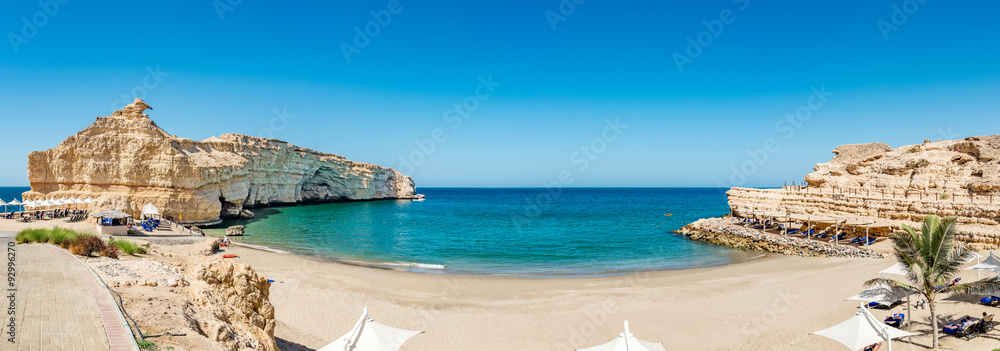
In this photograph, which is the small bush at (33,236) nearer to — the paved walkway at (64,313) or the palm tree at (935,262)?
the paved walkway at (64,313)

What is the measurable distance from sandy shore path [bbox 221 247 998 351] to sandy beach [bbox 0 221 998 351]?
0.04 meters

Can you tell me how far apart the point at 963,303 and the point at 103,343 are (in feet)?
66.2

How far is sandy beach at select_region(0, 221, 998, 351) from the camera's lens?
1214 cm

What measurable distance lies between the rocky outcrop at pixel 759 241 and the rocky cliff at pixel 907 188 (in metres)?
4.23

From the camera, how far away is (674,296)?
56.2 feet

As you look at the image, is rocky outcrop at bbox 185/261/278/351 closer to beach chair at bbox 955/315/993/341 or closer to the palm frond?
the palm frond

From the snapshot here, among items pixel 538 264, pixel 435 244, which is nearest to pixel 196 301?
pixel 538 264

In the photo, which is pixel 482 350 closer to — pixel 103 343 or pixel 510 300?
pixel 510 300

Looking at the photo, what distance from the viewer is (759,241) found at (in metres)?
32.9

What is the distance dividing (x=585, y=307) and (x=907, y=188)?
3619 centimetres

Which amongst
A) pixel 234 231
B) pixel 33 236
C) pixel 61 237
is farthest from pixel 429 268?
pixel 234 231

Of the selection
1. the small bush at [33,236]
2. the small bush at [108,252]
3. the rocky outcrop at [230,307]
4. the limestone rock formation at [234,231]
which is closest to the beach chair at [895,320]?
the rocky outcrop at [230,307]

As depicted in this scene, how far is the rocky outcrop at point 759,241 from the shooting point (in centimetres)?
2703

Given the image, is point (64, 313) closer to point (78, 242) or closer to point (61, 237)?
point (78, 242)
